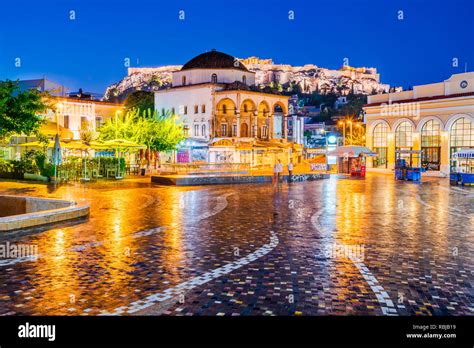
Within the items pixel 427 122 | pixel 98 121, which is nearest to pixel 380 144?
pixel 427 122

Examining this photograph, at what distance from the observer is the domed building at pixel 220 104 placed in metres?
68.6

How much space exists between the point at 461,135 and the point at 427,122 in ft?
11.3

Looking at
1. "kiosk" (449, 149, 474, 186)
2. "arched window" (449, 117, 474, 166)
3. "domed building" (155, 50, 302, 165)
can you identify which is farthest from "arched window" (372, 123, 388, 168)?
"kiosk" (449, 149, 474, 186)

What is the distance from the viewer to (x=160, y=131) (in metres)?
47.3

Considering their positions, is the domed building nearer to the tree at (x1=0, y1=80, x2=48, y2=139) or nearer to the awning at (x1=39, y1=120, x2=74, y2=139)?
the awning at (x1=39, y1=120, x2=74, y2=139)

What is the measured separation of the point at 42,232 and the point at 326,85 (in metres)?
191

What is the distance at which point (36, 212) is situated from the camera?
14.2 m

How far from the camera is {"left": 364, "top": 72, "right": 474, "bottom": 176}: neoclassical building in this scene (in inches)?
1802

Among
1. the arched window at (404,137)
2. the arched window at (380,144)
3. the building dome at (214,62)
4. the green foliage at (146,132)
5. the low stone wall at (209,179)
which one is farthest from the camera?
the building dome at (214,62)

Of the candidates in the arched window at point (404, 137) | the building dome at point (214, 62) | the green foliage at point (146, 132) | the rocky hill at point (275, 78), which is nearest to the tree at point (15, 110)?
the green foliage at point (146, 132)

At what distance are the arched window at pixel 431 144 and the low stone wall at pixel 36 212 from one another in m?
38.2

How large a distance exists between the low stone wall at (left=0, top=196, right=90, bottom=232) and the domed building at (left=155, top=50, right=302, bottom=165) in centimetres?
4547

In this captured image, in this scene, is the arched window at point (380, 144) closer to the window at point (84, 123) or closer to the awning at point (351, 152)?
the awning at point (351, 152)
